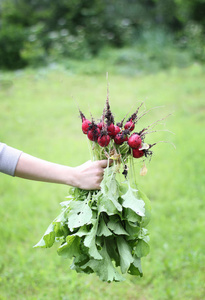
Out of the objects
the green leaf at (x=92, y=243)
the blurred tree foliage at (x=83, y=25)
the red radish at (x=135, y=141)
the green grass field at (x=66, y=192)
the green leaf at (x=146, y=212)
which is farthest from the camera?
the blurred tree foliage at (x=83, y=25)

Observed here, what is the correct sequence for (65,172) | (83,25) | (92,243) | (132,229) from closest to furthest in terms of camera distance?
(92,243) → (132,229) → (65,172) → (83,25)

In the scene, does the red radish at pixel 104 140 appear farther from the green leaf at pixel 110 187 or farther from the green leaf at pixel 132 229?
the green leaf at pixel 132 229

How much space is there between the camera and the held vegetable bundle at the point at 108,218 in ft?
5.21

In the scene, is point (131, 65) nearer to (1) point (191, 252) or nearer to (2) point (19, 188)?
(2) point (19, 188)

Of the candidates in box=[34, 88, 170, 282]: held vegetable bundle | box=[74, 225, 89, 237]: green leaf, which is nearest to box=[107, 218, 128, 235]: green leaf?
box=[34, 88, 170, 282]: held vegetable bundle

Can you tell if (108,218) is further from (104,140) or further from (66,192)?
(66,192)

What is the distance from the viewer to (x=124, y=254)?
1.64 m

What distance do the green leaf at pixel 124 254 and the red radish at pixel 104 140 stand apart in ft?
1.55

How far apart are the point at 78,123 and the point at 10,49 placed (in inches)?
218

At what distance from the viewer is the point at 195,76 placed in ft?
26.5

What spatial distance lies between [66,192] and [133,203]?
93.3 inches

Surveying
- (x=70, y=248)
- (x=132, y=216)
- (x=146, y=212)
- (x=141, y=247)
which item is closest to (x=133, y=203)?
(x=132, y=216)

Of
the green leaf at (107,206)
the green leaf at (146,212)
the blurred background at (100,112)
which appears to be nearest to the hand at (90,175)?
the green leaf at (107,206)

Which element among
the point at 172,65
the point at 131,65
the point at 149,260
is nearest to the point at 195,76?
the point at 172,65
